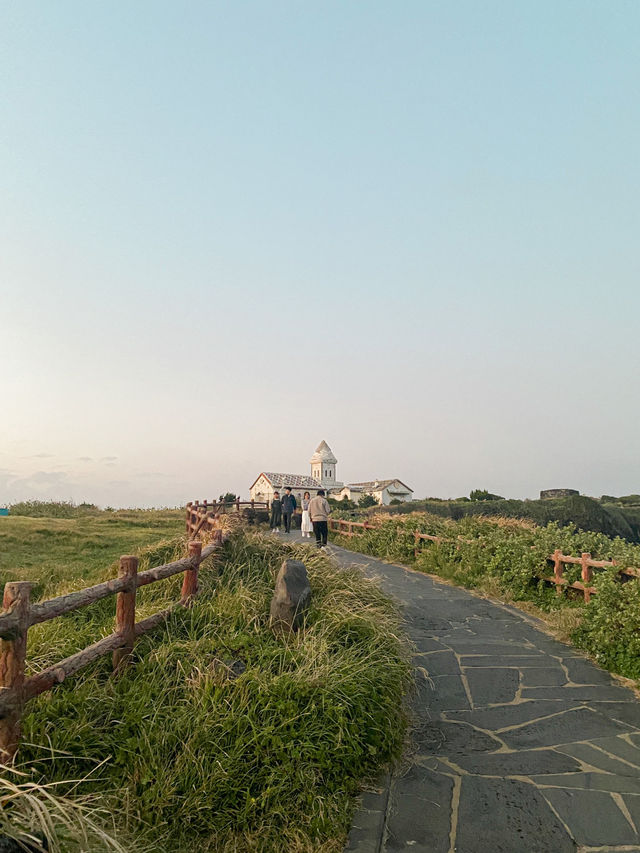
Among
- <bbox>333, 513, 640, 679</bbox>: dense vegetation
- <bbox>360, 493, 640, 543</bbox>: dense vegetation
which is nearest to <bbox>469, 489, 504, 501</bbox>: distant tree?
<bbox>360, 493, 640, 543</bbox>: dense vegetation

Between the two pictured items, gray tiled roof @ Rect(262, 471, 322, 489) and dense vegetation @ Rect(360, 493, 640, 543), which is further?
gray tiled roof @ Rect(262, 471, 322, 489)

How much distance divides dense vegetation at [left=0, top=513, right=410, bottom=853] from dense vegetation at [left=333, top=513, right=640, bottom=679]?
2.91 m

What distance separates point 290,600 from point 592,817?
10.5 ft

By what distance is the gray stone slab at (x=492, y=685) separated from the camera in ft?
19.2

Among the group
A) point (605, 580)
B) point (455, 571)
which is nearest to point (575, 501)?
point (455, 571)

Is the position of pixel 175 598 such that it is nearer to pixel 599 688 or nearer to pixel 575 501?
pixel 599 688

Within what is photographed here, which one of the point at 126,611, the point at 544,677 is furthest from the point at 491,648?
the point at 126,611

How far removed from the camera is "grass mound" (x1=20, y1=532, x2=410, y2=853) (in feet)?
11.9

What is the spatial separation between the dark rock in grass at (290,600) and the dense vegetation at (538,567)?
12.7 feet

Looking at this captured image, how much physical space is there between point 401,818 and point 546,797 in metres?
1.10

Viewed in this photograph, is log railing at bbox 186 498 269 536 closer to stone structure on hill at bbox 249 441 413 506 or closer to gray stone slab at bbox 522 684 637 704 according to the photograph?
gray stone slab at bbox 522 684 637 704

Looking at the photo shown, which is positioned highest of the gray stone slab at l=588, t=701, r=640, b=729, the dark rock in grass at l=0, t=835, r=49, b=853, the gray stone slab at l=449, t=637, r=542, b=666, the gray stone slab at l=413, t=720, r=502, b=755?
the dark rock in grass at l=0, t=835, r=49, b=853

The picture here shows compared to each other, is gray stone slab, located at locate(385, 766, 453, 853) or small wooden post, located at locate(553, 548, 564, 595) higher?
small wooden post, located at locate(553, 548, 564, 595)

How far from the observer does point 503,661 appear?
7.03 m
